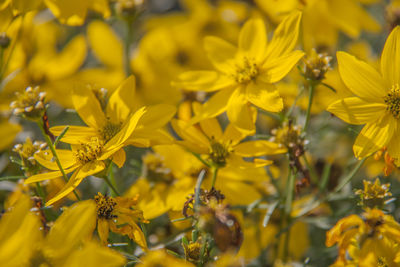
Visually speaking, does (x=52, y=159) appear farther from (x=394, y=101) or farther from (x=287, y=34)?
(x=394, y=101)

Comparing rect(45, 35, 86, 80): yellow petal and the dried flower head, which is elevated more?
the dried flower head

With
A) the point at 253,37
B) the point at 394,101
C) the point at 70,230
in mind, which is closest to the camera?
the point at 70,230

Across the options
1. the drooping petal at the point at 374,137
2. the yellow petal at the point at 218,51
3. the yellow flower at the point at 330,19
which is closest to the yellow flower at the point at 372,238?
the drooping petal at the point at 374,137

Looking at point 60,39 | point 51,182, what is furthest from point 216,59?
point 60,39

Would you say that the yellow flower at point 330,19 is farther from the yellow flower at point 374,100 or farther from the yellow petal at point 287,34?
the yellow flower at point 374,100

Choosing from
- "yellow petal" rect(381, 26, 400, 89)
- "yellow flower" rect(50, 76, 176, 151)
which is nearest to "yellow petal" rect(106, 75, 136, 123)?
"yellow flower" rect(50, 76, 176, 151)

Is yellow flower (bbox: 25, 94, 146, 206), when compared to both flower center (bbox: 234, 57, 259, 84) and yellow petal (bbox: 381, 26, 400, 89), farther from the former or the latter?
yellow petal (bbox: 381, 26, 400, 89)

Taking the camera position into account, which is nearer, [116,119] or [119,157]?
[119,157]

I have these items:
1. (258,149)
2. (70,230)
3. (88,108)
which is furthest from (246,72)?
(70,230)
